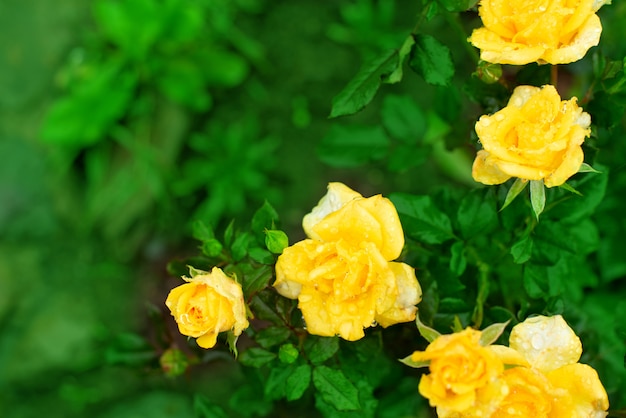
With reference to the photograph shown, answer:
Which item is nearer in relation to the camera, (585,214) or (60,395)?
A: (585,214)

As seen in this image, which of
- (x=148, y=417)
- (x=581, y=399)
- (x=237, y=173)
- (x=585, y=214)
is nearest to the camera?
(x=581, y=399)

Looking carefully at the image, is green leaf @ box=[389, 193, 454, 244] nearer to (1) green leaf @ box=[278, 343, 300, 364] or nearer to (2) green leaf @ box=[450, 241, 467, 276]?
(2) green leaf @ box=[450, 241, 467, 276]

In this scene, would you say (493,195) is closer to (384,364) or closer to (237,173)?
(384,364)

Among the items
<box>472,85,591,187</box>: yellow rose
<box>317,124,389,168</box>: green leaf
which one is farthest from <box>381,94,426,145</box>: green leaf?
<box>472,85,591,187</box>: yellow rose

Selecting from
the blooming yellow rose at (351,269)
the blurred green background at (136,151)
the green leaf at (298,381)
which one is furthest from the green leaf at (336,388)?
the blurred green background at (136,151)

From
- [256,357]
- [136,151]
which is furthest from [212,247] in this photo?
[136,151]

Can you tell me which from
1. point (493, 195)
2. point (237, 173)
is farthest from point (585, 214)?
point (237, 173)

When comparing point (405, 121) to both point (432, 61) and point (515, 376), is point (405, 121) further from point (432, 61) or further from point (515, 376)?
point (515, 376)
